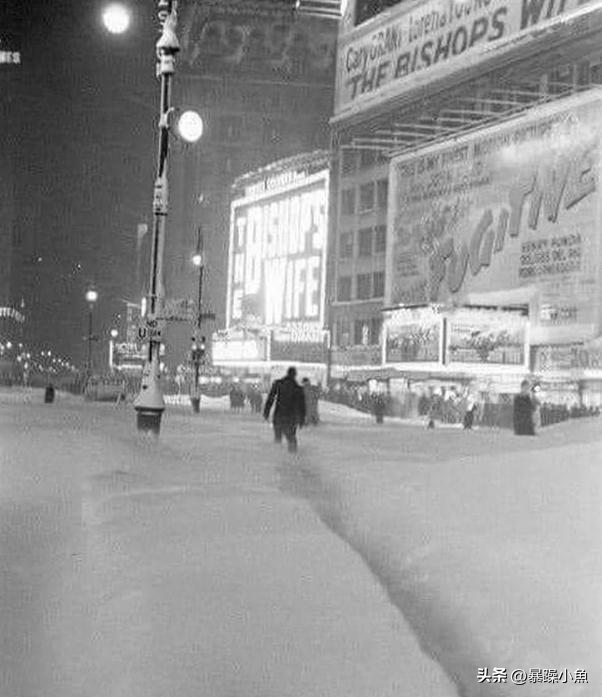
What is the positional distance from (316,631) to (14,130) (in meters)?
146

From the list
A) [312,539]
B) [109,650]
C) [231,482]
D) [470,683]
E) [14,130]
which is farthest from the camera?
[14,130]

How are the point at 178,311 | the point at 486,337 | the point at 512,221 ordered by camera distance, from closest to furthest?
the point at 178,311 < the point at 486,337 < the point at 512,221

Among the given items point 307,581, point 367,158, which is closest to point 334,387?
point 367,158

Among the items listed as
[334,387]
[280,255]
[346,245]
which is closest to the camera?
[334,387]

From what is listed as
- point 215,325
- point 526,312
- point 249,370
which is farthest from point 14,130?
point 526,312

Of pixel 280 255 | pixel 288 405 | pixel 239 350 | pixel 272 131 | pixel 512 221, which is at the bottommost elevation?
pixel 288 405

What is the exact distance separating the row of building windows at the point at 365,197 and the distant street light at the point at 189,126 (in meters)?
56.6

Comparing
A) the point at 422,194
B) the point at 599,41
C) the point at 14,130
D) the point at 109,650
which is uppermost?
the point at 14,130

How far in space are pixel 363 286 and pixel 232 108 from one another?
63052 mm

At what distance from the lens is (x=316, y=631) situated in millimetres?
6922

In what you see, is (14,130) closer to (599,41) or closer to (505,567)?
(599,41)

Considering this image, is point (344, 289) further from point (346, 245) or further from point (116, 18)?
point (116, 18)

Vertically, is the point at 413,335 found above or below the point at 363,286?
below

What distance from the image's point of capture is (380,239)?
273ft
